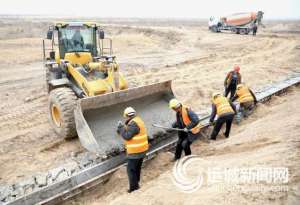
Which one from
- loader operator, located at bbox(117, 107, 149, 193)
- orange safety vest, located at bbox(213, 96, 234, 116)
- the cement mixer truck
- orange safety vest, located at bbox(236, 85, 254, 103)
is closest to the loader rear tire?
loader operator, located at bbox(117, 107, 149, 193)

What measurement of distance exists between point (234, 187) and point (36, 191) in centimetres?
320

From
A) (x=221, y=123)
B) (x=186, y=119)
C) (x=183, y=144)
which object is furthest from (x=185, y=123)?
(x=221, y=123)

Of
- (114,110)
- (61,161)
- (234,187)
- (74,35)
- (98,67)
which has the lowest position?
(61,161)

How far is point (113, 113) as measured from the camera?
282 inches

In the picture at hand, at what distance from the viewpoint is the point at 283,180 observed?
4664mm

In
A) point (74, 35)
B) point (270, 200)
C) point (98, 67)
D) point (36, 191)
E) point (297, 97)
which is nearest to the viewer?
point (270, 200)

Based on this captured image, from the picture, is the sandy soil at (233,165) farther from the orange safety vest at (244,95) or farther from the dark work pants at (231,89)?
the dark work pants at (231,89)

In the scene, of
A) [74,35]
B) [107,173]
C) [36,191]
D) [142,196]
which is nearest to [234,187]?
[142,196]

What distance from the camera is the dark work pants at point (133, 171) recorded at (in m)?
5.73

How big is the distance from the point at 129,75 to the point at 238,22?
1051 inches

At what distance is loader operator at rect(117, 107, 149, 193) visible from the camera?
214 inches

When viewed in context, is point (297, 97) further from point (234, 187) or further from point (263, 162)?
point (234, 187)

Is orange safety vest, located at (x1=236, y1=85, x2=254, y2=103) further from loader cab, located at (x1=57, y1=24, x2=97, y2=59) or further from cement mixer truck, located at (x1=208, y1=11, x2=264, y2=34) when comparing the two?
cement mixer truck, located at (x1=208, y1=11, x2=264, y2=34)

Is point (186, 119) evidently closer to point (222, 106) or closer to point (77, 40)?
point (222, 106)
